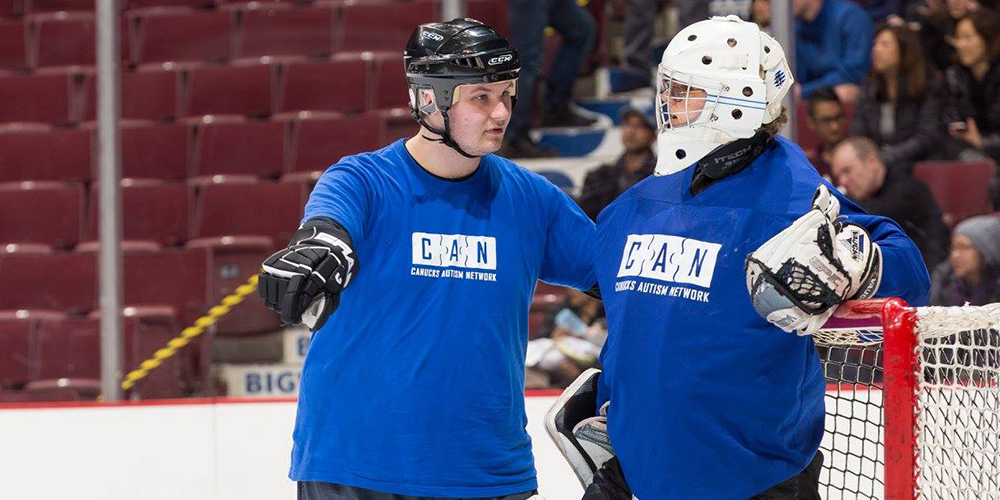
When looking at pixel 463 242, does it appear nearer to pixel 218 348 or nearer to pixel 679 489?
pixel 679 489

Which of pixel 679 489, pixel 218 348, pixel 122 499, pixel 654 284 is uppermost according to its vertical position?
pixel 654 284

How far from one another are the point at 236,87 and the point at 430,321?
3.04 meters

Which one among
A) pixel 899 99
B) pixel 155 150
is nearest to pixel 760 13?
pixel 899 99

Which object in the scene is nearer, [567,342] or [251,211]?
[567,342]

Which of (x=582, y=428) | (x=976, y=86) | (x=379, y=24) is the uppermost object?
(x=379, y=24)

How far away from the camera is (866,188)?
395cm

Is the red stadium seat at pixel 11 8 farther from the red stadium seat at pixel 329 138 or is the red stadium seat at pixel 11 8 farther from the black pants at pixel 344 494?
the black pants at pixel 344 494

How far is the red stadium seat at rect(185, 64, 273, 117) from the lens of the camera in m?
4.95

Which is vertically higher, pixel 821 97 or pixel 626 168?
pixel 821 97

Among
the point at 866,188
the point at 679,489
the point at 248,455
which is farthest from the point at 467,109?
the point at 866,188

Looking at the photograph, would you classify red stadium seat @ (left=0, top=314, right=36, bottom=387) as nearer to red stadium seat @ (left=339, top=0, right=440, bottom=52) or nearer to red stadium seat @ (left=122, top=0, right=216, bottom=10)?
red stadium seat @ (left=122, top=0, right=216, bottom=10)

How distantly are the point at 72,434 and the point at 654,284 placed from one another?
2.04 meters

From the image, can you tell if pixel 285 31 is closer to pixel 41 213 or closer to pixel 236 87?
pixel 236 87

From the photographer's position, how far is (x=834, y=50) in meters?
4.68
